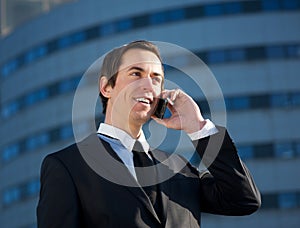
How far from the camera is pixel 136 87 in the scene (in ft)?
10.8

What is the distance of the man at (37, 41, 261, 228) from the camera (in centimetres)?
308

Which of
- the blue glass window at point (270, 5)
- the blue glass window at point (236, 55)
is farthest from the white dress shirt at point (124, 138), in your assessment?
the blue glass window at point (270, 5)

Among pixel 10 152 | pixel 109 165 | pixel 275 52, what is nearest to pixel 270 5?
pixel 275 52

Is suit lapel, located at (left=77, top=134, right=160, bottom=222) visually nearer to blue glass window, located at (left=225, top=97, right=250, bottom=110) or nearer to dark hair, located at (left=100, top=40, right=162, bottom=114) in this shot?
dark hair, located at (left=100, top=40, right=162, bottom=114)

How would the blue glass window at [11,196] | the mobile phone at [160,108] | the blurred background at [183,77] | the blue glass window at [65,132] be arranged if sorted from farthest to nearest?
the blue glass window at [11,196]
the blue glass window at [65,132]
the blurred background at [183,77]
the mobile phone at [160,108]

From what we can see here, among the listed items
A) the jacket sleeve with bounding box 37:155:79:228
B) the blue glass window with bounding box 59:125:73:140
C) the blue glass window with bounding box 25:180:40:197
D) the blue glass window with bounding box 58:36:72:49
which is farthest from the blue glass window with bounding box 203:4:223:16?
the jacket sleeve with bounding box 37:155:79:228

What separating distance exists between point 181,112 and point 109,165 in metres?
0.52

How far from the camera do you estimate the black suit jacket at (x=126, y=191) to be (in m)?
3.05

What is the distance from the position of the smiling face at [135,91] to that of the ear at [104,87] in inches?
1.3

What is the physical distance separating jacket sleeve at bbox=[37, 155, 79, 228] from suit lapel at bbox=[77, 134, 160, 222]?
0.15 metres

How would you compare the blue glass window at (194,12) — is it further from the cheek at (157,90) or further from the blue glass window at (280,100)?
the cheek at (157,90)

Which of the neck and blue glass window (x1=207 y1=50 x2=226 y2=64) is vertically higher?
blue glass window (x1=207 y1=50 x2=226 y2=64)

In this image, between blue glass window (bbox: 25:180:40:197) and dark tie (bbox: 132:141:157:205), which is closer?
dark tie (bbox: 132:141:157:205)

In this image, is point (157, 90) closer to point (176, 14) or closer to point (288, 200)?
point (288, 200)
